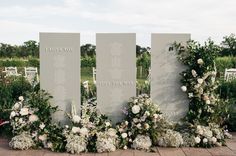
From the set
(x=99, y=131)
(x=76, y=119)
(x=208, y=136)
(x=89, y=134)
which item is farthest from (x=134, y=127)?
(x=208, y=136)

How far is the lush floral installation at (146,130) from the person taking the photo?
6.40m

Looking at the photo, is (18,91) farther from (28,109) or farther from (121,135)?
(121,135)

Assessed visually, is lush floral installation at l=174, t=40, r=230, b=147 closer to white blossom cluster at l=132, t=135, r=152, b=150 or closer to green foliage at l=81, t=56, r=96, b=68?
white blossom cluster at l=132, t=135, r=152, b=150

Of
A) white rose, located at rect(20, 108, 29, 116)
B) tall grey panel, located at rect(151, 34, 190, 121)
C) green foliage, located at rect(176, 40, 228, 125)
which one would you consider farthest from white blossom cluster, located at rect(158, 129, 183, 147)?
white rose, located at rect(20, 108, 29, 116)

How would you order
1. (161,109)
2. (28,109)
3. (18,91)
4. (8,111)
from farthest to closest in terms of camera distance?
(18,91) → (8,111) → (161,109) → (28,109)

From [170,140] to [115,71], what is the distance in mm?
1344

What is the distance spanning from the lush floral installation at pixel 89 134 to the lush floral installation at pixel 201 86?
3.98 ft

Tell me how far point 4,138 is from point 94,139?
1.65 metres

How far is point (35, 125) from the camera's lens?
6477mm

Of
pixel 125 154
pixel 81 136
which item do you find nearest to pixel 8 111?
pixel 81 136

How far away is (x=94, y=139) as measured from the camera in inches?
250

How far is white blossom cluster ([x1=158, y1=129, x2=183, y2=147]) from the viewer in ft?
21.1

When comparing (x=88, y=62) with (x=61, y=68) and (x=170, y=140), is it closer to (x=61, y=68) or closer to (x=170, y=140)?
(x=61, y=68)

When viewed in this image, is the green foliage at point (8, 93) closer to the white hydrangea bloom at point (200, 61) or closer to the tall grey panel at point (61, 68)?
the tall grey panel at point (61, 68)
